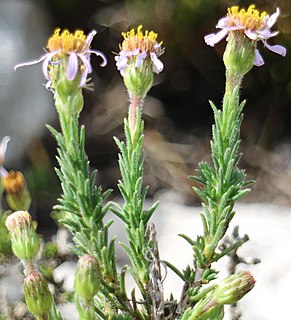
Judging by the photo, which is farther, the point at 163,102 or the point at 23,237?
the point at 163,102

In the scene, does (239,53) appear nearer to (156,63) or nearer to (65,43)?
(156,63)

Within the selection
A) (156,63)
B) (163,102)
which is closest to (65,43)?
(156,63)

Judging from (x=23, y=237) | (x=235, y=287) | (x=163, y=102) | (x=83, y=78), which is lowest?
(x=235, y=287)

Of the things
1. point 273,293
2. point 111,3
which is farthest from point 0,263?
point 111,3

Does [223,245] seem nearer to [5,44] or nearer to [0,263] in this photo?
[0,263]

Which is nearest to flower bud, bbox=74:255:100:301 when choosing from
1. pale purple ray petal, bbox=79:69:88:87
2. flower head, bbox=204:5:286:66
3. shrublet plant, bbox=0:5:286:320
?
shrublet plant, bbox=0:5:286:320

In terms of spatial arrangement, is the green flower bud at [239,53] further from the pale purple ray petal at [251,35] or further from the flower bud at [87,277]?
the flower bud at [87,277]

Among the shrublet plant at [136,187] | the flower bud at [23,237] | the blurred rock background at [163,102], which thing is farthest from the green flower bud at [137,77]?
the blurred rock background at [163,102]
